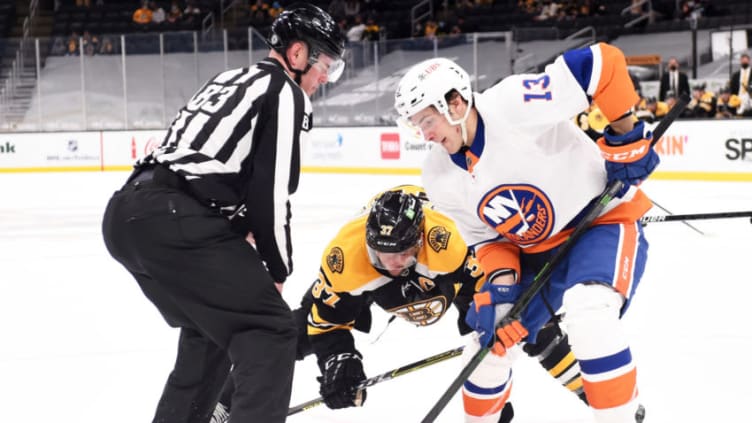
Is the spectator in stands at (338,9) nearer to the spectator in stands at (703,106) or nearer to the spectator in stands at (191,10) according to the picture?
the spectator in stands at (191,10)

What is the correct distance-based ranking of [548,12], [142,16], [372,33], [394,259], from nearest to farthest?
[394,259]
[548,12]
[372,33]
[142,16]

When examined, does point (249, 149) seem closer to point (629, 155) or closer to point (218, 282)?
point (218, 282)

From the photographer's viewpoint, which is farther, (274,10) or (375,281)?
(274,10)

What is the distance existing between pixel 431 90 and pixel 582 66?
370 millimetres

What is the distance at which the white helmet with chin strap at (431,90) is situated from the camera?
2.24m

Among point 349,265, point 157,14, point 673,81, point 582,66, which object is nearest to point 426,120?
point 582,66

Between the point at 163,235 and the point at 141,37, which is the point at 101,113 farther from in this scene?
the point at 163,235

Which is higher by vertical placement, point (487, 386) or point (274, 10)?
point (274, 10)

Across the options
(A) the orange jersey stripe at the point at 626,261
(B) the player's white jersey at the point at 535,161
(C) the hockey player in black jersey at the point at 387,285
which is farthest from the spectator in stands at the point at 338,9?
(A) the orange jersey stripe at the point at 626,261

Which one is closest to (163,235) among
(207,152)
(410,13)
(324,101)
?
(207,152)

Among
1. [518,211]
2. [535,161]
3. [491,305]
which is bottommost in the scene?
[491,305]

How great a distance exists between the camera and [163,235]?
1.94 m

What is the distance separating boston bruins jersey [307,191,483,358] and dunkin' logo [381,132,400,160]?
8.50 metres

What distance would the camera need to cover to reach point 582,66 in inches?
90.1
